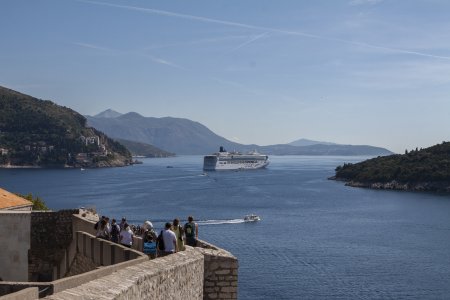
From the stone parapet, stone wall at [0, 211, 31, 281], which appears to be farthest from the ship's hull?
the stone parapet

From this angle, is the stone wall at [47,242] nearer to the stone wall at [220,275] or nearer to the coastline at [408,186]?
the stone wall at [220,275]

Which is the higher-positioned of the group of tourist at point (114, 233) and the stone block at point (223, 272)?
the group of tourist at point (114, 233)

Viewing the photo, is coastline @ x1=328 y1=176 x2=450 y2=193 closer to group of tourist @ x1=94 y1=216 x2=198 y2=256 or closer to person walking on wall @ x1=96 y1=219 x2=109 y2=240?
group of tourist @ x1=94 y1=216 x2=198 y2=256

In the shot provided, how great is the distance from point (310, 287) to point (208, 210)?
41.4m

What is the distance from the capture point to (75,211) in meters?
14.1

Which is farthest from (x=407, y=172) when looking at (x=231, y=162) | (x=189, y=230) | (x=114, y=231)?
(x=114, y=231)

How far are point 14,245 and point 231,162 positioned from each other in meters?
176

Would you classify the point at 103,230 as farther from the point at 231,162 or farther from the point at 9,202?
the point at 231,162

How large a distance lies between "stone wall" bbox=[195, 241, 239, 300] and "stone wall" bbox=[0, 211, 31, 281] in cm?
518

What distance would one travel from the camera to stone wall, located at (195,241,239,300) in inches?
397

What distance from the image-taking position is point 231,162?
18950 cm

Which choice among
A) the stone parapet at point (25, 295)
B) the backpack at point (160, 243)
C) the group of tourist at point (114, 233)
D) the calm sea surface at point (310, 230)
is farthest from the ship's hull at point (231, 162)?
the stone parapet at point (25, 295)

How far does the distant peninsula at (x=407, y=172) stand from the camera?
127562 millimetres

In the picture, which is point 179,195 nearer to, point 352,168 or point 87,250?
point 352,168
